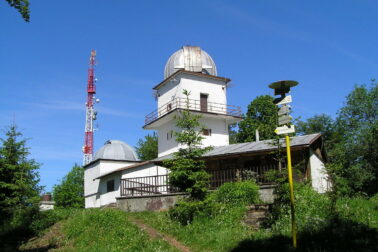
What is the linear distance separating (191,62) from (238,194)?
20179 millimetres

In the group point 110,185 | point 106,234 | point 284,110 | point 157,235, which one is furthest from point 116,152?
point 284,110

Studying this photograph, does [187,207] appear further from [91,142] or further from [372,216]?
[91,142]

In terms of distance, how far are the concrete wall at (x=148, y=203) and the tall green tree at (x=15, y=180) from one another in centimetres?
451

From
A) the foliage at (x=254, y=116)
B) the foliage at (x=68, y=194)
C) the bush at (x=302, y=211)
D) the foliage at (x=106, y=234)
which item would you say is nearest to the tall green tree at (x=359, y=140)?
the foliage at (x=254, y=116)

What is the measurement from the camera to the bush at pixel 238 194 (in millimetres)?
16172

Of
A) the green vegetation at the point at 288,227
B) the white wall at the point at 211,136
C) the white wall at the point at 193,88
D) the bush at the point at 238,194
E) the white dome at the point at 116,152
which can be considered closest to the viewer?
the green vegetation at the point at 288,227

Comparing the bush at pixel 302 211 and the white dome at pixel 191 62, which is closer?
the bush at pixel 302 211

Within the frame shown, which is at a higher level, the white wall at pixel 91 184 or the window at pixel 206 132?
the window at pixel 206 132

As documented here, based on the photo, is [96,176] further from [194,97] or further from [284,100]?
[284,100]

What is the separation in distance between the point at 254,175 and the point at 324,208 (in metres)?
6.82

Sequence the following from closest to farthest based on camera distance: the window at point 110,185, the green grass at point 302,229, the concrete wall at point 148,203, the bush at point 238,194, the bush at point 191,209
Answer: the green grass at point 302,229, the bush at point 191,209, the bush at point 238,194, the concrete wall at point 148,203, the window at point 110,185

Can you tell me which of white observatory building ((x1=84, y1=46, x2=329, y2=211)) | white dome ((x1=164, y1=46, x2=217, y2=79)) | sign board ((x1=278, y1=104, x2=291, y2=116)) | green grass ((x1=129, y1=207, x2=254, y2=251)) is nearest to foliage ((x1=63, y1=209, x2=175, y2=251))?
green grass ((x1=129, y1=207, x2=254, y2=251))

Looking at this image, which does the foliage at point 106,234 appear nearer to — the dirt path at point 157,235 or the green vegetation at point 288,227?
the dirt path at point 157,235

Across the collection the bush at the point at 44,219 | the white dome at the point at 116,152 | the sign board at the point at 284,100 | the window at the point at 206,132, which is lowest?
the bush at the point at 44,219
